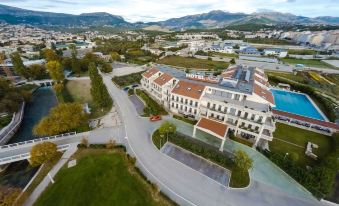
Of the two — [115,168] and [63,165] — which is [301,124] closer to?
[115,168]

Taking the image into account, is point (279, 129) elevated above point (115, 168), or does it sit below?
above

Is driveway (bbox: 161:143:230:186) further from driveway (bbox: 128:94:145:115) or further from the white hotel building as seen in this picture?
driveway (bbox: 128:94:145:115)

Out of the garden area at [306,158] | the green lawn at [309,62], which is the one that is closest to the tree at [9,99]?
the garden area at [306,158]

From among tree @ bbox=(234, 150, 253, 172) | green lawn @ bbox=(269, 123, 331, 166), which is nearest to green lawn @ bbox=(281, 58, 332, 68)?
green lawn @ bbox=(269, 123, 331, 166)

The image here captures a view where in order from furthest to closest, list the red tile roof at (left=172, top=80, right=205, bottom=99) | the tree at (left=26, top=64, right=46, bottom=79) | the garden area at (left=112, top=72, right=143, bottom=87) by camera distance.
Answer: the garden area at (left=112, top=72, right=143, bottom=87) < the tree at (left=26, top=64, right=46, bottom=79) < the red tile roof at (left=172, top=80, right=205, bottom=99)

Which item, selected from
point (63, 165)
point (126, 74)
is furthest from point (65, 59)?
point (63, 165)

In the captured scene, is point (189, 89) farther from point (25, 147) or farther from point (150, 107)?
point (25, 147)
